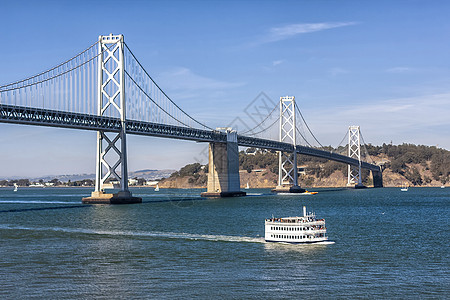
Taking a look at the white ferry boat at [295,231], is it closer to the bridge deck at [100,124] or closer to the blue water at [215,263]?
the blue water at [215,263]

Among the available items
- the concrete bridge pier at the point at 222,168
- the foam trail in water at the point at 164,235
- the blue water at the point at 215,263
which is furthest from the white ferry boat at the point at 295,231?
the concrete bridge pier at the point at 222,168

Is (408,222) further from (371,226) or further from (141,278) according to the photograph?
(141,278)

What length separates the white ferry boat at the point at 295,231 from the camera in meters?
39.2

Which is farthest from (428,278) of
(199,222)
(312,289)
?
(199,222)

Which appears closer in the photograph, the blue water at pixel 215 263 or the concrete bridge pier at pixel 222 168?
the blue water at pixel 215 263

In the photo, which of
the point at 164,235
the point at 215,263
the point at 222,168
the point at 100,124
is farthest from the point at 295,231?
the point at 222,168

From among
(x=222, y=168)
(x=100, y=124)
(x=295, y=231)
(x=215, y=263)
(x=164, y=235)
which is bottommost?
(x=215, y=263)

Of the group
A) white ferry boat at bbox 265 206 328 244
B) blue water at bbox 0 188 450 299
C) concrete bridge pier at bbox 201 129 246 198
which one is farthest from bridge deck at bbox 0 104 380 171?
white ferry boat at bbox 265 206 328 244

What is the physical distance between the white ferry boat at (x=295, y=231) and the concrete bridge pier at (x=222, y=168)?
71.1 m

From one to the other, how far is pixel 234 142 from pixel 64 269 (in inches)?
3324

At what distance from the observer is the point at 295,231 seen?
39.3 m

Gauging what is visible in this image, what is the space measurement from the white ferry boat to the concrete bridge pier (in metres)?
71.1

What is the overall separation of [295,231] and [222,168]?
7283 cm

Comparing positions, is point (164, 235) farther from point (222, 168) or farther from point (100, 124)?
point (222, 168)
